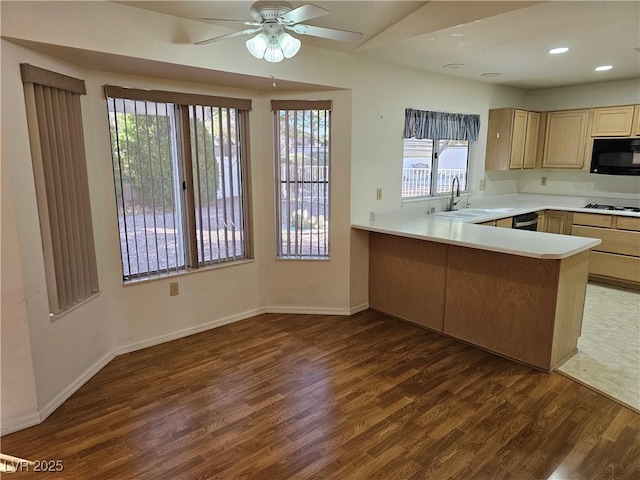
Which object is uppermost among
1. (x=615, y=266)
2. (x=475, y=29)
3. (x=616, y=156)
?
(x=475, y=29)

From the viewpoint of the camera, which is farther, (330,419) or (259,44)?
(330,419)

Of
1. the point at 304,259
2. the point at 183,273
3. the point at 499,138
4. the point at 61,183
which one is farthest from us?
the point at 499,138

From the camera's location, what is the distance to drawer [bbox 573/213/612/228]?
4.69 metres

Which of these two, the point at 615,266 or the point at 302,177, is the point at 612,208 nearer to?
the point at 615,266

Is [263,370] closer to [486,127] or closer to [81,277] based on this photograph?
[81,277]

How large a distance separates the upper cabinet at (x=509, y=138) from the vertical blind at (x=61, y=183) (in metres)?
4.50

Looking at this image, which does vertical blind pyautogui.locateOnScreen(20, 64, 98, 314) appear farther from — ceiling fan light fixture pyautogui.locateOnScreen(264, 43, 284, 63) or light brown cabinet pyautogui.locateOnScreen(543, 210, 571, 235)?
→ light brown cabinet pyautogui.locateOnScreen(543, 210, 571, 235)

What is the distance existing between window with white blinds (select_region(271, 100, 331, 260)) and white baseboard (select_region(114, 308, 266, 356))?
0.66 meters

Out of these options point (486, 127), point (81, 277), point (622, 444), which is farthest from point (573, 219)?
point (81, 277)

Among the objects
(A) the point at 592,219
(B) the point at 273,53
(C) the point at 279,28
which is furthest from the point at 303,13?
(A) the point at 592,219

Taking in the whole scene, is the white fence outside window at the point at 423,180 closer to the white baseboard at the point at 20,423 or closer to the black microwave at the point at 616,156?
the black microwave at the point at 616,156

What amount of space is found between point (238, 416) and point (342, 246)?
192 cm

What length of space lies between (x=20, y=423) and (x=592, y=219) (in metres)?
5.70

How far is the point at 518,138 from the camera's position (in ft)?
16.8
